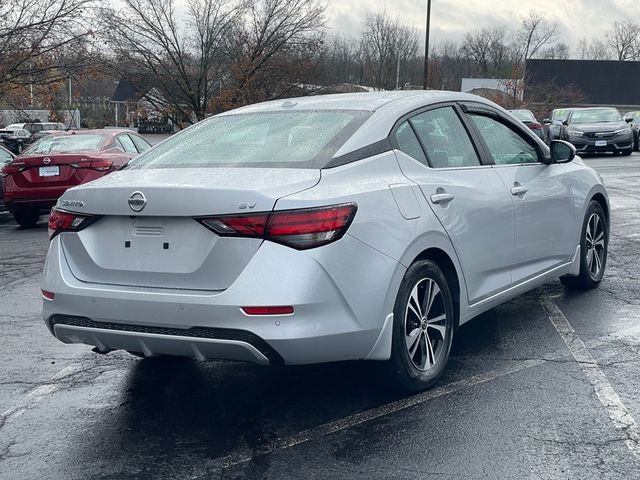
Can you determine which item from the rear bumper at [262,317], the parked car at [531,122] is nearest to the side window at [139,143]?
the rear bumper at [262,317]

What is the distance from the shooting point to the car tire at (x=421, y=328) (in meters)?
4.51

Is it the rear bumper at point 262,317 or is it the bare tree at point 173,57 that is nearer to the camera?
the rear bumper at point 262,317

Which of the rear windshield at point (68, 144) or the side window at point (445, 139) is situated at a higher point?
the side window at point (445, 139)

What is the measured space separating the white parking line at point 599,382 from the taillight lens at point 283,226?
→ 1684mm

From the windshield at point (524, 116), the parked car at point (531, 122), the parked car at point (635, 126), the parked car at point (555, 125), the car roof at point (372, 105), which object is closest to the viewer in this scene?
the car roof at point (372, 105)

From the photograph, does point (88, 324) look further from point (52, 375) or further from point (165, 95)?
point (165, 95)

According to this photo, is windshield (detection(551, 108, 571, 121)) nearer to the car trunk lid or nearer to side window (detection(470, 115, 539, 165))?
side window (detection(470, 115, 539, 165))

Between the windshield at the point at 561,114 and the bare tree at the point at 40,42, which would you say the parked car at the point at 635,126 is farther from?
the bare tree at the point at 40,42

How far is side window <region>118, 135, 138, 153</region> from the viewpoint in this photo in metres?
13.6

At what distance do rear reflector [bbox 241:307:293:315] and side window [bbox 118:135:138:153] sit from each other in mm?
10020

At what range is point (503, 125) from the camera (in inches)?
244

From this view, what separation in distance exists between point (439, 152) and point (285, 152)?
3.51 ft

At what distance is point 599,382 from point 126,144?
10.2 m

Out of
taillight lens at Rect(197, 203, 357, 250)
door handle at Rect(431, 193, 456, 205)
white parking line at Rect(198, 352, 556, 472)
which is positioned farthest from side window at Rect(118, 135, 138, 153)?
taillight lens at Rect(197, 203, 357, 250)
